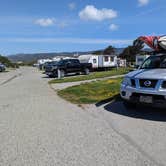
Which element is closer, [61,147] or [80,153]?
[80,153]

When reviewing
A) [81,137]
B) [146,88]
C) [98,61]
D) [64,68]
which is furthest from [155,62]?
[98,61]

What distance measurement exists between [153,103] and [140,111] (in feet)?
3.71

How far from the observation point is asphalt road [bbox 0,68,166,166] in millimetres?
4590

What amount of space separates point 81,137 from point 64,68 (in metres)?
24.6

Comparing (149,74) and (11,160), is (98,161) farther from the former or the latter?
(149,74)

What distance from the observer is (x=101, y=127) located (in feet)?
21.8

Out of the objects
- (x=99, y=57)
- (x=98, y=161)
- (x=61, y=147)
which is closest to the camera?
(x=98, y=161)

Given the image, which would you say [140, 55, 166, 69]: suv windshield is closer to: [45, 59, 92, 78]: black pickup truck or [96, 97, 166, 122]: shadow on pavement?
[96, 97, 166, 122]: shadow on pavement

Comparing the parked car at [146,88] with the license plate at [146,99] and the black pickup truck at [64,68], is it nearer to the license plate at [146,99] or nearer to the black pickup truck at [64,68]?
the license plate at [146,99]

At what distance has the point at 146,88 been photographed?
7531mm

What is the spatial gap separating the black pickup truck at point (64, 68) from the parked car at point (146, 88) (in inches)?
789

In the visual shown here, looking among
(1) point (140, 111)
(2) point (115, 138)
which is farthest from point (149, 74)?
(2) point (115, 138)

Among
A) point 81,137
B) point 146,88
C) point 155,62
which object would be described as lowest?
point 81,137

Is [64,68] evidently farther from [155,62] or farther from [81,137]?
[81,137]
